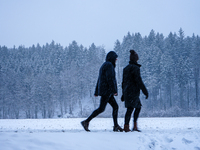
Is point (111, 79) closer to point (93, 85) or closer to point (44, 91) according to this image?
point (93, 85)

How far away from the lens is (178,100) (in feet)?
168

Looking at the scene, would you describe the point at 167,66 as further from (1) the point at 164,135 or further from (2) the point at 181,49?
(1) the point at 164,135

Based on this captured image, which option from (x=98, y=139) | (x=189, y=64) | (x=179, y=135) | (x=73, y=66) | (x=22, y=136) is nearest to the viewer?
(x=22, y=136)

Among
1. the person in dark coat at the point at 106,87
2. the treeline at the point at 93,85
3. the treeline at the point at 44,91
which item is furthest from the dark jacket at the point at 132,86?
the treeline at the point at 44,91

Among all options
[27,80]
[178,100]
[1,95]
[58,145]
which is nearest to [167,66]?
[178,100]

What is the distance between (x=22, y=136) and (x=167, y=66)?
50.6 metres

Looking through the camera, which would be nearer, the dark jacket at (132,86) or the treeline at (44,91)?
the dark jacket at (132,86)

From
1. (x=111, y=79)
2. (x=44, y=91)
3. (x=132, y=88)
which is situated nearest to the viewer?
(x=111, y=79)

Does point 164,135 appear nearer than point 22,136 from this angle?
No

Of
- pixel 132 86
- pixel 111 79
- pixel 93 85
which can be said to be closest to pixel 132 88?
pixel 132 86

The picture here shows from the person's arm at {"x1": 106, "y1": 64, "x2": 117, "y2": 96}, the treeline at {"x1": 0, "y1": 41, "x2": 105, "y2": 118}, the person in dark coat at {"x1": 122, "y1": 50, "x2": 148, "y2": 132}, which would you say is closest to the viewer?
the person's arm at {"x1": 106, "y1": 64, "x2": 117, "y2": 96}

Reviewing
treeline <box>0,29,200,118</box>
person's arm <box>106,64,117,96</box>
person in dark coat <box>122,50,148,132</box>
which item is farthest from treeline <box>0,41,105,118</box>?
person's arm <box>106,64,117,96</box>

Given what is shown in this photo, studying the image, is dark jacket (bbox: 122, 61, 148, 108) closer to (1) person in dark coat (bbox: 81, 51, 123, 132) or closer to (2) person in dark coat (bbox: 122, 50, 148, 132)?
(2) person in dark coat (bbox: 122, 50, 148, 132)

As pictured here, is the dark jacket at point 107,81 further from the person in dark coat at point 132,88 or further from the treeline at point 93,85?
the treeline at point 93,85
